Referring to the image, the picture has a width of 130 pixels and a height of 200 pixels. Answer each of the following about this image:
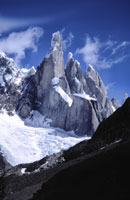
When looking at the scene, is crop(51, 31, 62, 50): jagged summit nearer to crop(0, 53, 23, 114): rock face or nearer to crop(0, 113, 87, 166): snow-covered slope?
crop(0, 53, 23, 114): rock face

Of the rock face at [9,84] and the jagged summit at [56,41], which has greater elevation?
the jagged summit at [56,41]

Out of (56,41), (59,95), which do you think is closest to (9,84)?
(59,95)

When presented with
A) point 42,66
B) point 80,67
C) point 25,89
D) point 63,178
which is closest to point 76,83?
point 80,67

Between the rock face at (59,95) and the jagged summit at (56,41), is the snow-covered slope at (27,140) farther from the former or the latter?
the jagged summit at (56,41)

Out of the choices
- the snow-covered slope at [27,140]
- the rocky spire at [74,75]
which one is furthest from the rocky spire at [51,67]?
the snow-covered slope at [27,140]

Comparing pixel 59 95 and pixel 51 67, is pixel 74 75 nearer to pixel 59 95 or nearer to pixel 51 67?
pixel 51 67
